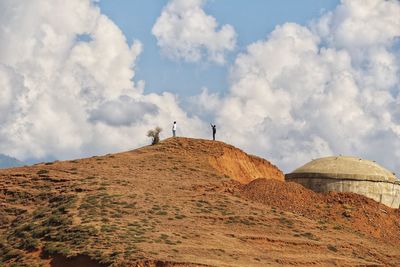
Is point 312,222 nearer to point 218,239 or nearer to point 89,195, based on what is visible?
point 218,239

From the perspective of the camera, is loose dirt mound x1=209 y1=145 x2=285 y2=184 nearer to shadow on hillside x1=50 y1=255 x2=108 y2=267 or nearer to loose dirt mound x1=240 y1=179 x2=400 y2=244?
loose dirt mound x1=240 y1=179 x2=400 y2=244

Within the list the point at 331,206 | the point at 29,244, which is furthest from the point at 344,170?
the point at 29,244

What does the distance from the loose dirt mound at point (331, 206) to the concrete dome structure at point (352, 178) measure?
178 cm

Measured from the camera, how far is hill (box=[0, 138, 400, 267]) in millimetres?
36375

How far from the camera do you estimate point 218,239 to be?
125 ft

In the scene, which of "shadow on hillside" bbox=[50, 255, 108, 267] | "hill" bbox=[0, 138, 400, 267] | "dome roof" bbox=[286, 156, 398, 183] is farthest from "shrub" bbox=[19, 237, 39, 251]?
Result: "dome roof" bbox=[286, 156, 398, 183]

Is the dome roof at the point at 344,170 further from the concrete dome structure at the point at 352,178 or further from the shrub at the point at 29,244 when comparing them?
the shrub at the point at 29,244

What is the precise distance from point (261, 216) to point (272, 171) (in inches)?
918

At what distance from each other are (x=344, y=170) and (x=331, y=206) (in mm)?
5118

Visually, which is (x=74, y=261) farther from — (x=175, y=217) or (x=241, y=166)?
(x=241, y=166)

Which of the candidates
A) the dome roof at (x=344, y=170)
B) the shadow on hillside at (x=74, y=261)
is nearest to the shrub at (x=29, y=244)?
the shadow on hillside at (x=74, y=261)

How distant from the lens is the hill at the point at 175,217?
3638 cm

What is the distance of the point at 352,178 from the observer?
171 feet

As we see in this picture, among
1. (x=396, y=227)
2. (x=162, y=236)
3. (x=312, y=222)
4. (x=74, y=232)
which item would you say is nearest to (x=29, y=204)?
(x=74, y=232)
